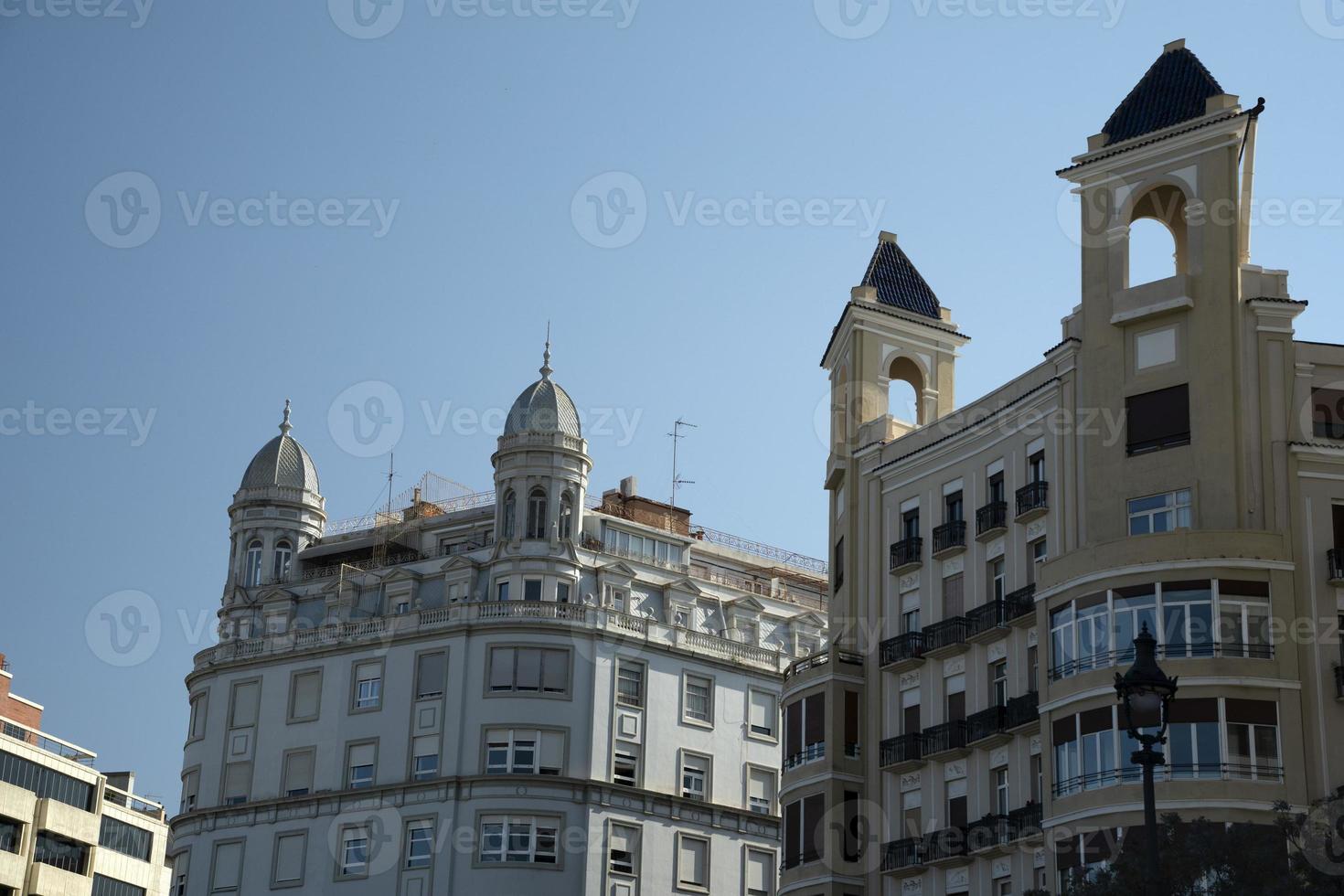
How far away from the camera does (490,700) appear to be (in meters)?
81.8

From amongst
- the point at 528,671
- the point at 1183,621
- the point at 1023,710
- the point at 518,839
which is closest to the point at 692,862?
the point at 518,839

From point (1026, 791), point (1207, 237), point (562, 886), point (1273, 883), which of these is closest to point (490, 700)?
point (562, 886)

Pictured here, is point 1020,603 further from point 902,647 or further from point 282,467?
point 282,467

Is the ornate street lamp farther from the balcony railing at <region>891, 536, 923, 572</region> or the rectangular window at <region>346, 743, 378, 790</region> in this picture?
the rectangular window at <region>346, 743, 378, 790</region>

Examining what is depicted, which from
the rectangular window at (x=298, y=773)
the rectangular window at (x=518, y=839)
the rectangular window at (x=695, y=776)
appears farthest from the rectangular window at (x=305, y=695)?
the rectangular window at (x=695, y=776)

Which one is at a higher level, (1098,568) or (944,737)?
(1098,568)

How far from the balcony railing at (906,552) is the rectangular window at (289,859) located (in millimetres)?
33642

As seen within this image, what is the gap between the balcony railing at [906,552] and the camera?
60312 millimetres

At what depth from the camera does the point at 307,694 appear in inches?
3406

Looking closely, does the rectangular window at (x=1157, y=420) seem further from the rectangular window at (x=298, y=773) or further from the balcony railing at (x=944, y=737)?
the rectangular window at (x=298, y=773)

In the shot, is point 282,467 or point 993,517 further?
point 282,467

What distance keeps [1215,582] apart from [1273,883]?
1110cm

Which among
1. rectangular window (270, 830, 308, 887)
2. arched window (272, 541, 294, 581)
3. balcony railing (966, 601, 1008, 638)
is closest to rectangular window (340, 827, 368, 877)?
rectangular window (270, 830, 308, 887)

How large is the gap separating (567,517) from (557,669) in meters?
7.20
